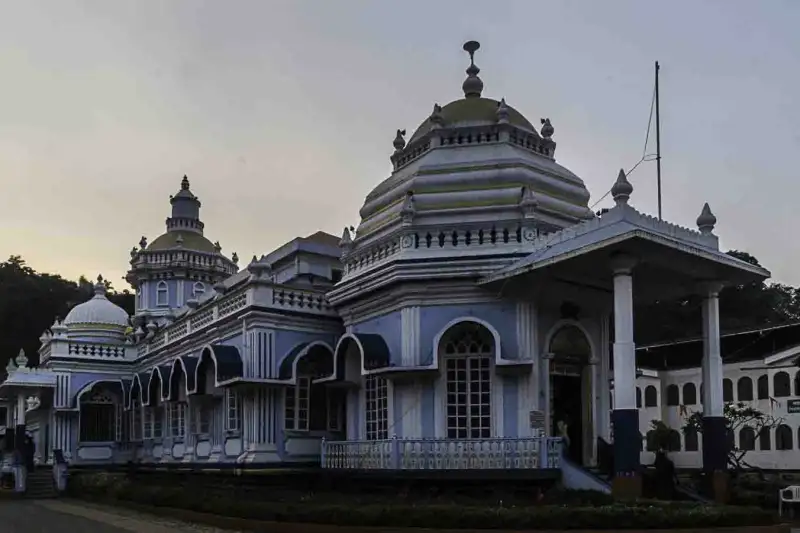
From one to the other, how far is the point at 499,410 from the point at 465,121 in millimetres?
6870

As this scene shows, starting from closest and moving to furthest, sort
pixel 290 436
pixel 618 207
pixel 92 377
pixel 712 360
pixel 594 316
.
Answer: pixel 618 207 → pixel 712 360 → pixel 594 316 → pixel 290 436 → pixel 92 377

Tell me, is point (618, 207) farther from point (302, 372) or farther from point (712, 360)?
point (302, 372)

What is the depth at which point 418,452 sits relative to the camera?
56.9ft

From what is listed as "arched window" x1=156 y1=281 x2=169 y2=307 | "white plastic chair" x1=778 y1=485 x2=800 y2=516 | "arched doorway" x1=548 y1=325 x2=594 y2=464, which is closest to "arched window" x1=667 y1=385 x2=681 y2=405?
"arched window" x1=156 y1=281 x2=169 y2=307

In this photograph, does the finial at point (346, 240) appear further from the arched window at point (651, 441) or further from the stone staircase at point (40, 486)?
the arched window at point (651, 441)

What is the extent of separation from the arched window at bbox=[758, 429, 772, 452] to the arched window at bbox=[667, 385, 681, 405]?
450cm

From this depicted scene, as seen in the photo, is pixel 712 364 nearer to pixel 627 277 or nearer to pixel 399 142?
pixel 627 277

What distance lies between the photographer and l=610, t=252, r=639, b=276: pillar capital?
51.0 ft

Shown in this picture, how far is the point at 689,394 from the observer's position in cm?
3853

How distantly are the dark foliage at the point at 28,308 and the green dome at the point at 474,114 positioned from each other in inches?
1764

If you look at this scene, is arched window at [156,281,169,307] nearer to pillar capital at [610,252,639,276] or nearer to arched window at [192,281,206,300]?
arched window at [192,281,206,300]

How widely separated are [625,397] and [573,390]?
3.66 meters

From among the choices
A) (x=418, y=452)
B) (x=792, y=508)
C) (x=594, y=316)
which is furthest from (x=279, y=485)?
(x=792, y=508)

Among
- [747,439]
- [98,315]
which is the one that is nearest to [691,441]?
[747,439]
